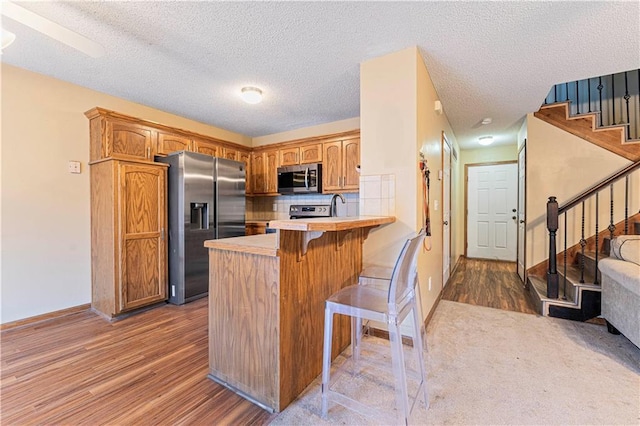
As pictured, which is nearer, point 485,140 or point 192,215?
point 192,215

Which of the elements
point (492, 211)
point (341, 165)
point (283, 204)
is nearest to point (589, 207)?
point (492, 211)

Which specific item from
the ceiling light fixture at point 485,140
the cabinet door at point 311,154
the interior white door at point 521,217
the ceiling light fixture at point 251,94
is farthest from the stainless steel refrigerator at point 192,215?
the ceiling light fixture at point 485,140

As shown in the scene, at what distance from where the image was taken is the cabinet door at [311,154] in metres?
4.12

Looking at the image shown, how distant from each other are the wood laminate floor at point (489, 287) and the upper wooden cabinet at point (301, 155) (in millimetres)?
2606

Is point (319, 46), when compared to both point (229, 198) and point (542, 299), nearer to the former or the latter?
point (229, 198)

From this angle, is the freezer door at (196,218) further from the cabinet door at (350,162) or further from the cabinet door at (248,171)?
the cabinet door at (350,162)

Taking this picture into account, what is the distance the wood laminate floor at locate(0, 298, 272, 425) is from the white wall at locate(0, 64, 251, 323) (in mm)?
354

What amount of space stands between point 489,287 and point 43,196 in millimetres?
5427

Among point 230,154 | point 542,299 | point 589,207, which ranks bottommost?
point 542,299

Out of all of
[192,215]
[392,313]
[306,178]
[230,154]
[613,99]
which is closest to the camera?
[392,313]

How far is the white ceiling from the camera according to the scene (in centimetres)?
182

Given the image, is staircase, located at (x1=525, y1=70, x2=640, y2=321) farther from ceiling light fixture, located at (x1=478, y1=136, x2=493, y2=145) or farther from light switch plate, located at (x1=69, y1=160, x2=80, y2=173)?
light switch plate, located at (x1=69, y1=160, x2=80, y2=173)

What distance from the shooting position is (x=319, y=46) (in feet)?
7.26

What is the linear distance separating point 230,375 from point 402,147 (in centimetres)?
207
